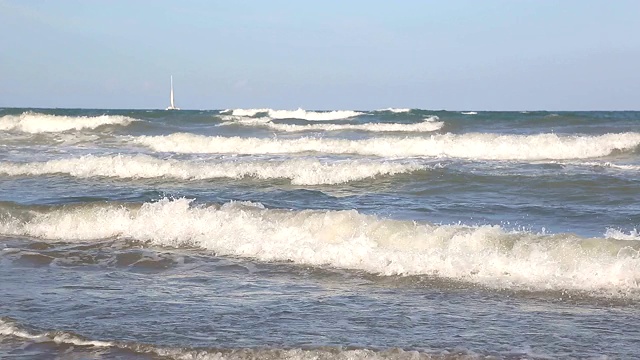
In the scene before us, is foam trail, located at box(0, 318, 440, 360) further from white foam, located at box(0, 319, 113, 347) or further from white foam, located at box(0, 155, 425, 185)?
white foam, located at box(0, 155, 425, 185)

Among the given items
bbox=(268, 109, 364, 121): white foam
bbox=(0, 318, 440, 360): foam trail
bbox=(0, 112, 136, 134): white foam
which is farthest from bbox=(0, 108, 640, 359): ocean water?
bbox=(268, 109, 364, 121): white foam

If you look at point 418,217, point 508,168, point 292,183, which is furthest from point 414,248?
point 508,168

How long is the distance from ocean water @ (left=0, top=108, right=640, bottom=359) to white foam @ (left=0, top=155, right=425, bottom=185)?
0.25 ft

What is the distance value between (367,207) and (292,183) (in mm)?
3471

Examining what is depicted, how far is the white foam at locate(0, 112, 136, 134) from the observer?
3209 cm

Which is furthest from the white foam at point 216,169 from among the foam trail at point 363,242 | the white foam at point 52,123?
the white foam at point 52,123

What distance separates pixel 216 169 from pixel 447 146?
8.80 meters

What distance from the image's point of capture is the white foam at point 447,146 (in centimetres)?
2009

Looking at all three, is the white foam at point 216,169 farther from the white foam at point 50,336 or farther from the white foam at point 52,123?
the white foam at point 52,123

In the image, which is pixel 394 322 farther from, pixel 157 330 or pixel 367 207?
pixel 367 207

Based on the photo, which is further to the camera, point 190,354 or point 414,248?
point 414,248

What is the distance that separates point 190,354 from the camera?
433 cm

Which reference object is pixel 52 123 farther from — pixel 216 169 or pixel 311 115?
pixel 216 169

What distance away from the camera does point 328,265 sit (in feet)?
22.9
